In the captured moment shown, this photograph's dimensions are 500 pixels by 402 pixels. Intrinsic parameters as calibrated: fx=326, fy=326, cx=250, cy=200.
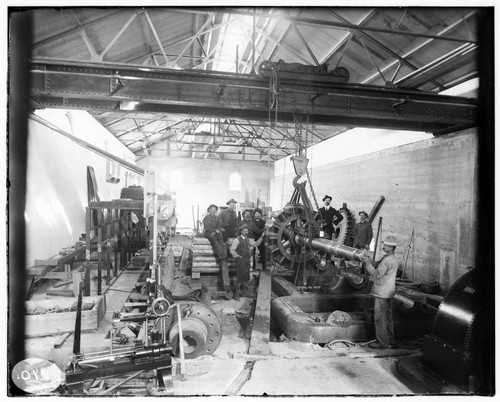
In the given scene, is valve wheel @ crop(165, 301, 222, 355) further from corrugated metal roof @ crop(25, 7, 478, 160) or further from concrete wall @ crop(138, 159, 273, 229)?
concrete wall @ crop(138, 159, 273, 229)

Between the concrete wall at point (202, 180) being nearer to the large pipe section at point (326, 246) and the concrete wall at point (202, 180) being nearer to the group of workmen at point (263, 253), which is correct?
the group of workmen at point (263, 253)

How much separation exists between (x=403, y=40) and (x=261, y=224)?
18.3ft

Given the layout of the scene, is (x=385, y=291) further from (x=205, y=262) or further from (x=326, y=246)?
(x=205, y=262)

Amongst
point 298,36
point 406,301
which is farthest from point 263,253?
point 298,36

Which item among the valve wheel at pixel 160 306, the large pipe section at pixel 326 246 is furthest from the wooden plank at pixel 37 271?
the large pipe section at pixel 326 246

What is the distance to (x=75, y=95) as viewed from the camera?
17.0ft

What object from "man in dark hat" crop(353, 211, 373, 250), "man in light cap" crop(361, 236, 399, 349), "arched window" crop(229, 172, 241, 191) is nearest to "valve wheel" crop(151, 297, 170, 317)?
"man in light cap" crop(361, 236, 399, 349)

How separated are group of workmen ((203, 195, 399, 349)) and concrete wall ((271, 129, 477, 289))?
117 cm

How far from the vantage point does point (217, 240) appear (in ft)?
27.2

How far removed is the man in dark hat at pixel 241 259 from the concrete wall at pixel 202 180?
14979 millimetres

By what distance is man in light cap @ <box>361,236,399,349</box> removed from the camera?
494 centimetres

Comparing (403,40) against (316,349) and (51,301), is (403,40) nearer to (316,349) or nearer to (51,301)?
(316,349)

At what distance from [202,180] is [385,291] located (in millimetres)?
19343

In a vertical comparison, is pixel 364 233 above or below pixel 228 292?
above
